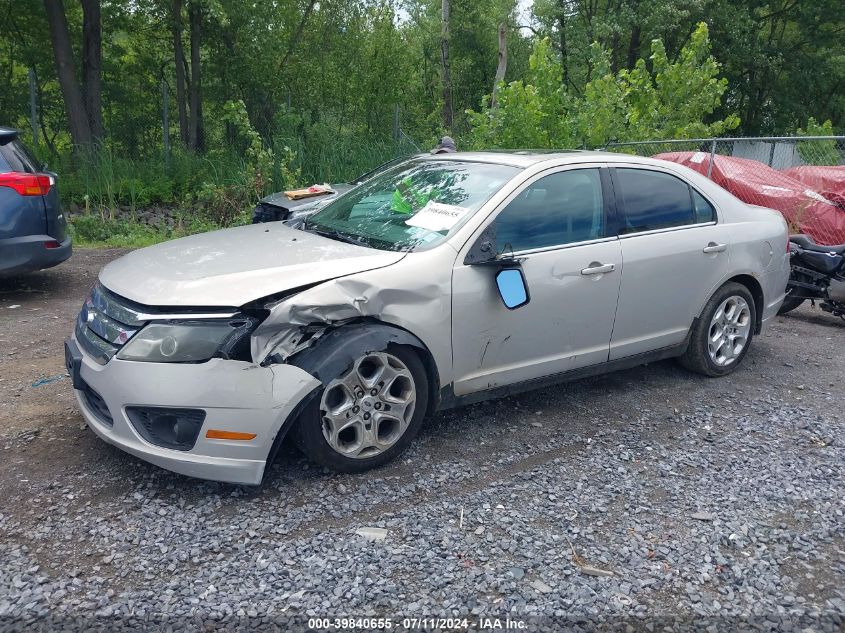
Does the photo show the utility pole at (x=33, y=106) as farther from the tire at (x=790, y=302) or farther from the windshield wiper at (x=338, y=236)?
the tire at (x=790, y=302)

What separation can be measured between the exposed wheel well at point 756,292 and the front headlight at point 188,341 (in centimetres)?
362

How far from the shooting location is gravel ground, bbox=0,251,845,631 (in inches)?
104

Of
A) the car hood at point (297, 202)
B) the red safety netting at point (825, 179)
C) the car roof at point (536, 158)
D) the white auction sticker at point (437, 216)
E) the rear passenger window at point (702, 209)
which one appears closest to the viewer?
the white auction sticker at point (437, 216)

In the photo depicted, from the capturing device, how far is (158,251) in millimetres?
4055

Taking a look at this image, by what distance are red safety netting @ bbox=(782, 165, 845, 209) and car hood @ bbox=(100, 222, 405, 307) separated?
769cm

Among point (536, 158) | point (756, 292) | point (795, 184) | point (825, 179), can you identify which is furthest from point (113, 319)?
point (825, 179)

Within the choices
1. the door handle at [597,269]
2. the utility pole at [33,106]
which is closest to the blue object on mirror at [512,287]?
the door handle at [597,269]

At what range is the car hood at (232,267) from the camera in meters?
3.26

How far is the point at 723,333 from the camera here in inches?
203

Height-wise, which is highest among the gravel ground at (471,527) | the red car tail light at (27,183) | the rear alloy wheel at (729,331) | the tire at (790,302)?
the red car tail light at (27,183)

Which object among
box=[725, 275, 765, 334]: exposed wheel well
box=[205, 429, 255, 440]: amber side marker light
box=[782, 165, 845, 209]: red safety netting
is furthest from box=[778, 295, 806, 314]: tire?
box=[205, 429, 255, 440]: amber side marker light

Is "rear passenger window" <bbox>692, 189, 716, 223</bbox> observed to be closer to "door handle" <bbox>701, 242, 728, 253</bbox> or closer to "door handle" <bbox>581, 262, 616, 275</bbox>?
"door handle" <bbox>701, 242, 728, 253</bbox>

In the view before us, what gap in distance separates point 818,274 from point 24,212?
753 cm

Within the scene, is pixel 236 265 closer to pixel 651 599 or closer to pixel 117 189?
pixel 651 599
